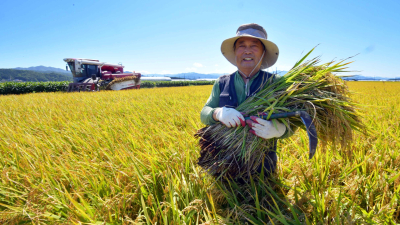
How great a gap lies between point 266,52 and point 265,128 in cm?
83

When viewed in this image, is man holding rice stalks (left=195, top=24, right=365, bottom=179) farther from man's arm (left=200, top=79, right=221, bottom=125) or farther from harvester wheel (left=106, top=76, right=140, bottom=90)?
harvester wheel (left=106, top=76, right=140, bottom=90)

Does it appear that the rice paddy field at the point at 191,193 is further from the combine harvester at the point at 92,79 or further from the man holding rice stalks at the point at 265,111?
the combine harvester at the point at 92,79

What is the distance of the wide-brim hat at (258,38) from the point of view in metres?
1.53

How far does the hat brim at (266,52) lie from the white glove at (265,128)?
0.70m

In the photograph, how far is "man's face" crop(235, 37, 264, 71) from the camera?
1577mm

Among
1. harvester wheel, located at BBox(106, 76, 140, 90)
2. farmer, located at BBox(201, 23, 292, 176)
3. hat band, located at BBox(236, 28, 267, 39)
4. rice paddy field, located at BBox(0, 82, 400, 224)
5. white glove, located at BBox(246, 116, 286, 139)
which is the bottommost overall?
rice paddy field, located at BBox(0, 82, 400, 224)

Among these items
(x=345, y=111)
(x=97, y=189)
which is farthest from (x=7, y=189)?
(x=345, y=111)

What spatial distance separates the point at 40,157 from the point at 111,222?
4.61 feet

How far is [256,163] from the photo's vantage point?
1399 millimetres

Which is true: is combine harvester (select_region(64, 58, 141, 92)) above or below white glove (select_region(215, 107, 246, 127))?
above

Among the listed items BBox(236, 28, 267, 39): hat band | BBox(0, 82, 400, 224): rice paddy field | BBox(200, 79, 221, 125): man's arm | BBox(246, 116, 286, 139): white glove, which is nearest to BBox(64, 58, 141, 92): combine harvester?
BBox(0, 82, 400, 224): rice paddy field

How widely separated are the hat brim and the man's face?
0.21ft

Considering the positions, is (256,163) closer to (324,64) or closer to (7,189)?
(324,64)

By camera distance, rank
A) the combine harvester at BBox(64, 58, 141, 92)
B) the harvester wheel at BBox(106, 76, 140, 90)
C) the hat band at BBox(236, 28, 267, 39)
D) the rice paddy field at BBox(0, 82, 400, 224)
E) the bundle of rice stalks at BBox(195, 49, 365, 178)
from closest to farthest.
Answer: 1. the rice paddy field at BBox(0, 82, 400, 224)
2. the bundle of rice stalks at BBox(195, 49, 365, 178)
3. the hat band at BBox(236, 28, 267, 39)
4. the combine harvester at BBox(64, 58, 141, 92)
5. the harvester wheel at BBox(106, 76, 140, 90)
